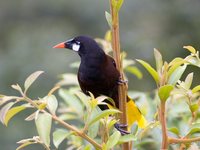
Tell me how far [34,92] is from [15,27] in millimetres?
803

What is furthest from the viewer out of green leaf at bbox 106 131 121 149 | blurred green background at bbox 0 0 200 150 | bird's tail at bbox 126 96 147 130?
blurred green background at bbox 0 0 200 150

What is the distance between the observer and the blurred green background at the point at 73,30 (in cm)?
399

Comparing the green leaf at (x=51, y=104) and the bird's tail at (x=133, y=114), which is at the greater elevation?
the green leaf at (x=51, y=104)

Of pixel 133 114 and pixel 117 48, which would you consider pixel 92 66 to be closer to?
pixel 133 114

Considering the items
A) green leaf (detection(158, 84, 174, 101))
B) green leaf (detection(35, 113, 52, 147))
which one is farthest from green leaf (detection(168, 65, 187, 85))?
green leaf (detection(35, 113, 52, 147))

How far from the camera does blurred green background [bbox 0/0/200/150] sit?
399 centimetres

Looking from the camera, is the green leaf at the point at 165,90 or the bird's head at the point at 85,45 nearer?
the green leaf at the point at 165,90

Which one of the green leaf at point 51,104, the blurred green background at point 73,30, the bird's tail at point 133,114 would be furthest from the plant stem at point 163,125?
the blurred green background at point 73,30

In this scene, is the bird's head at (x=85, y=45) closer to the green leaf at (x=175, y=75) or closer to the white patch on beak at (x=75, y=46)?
the white patch on beak at (x=75, y=46)

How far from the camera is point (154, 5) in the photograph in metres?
4.43

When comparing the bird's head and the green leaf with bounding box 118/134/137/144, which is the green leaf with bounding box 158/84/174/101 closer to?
the green leaf with bounding box 118/134/137/144

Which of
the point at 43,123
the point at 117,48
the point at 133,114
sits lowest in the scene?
the point at 133,114

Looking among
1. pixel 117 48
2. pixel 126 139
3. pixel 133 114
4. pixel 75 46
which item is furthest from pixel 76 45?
pixel 126 139

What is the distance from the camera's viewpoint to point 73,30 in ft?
14.1
